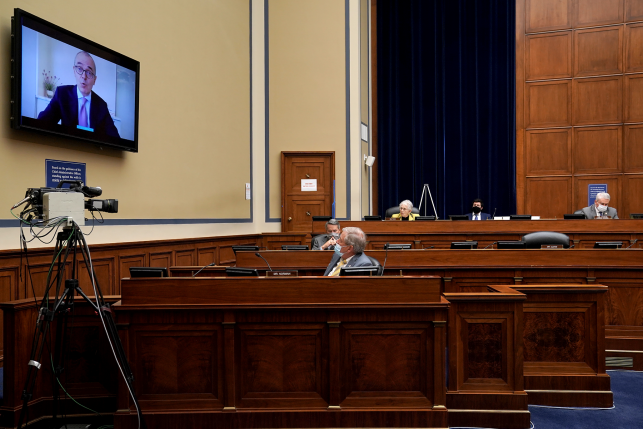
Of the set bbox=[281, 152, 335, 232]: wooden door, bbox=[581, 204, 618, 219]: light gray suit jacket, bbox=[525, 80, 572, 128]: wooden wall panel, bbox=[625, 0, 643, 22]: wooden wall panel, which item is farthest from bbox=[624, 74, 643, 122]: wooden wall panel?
bbox=[281, 152, 335, 232]: wooden door

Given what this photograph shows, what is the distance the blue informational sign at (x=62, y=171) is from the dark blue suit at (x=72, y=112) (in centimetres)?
36

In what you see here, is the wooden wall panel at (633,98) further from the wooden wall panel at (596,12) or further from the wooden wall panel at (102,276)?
the wooden wall panel at (102,276)

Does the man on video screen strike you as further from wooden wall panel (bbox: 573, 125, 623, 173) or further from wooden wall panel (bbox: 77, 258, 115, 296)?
wooden wall panel (bbox: 573, 125, 623, 173)

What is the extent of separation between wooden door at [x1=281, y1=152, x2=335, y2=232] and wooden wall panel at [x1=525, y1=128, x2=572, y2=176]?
4.19 m

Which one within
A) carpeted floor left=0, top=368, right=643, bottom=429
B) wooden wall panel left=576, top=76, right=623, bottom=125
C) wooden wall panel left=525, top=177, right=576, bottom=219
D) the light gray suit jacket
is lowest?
carpeted floor left=0, top=368, right=643, bottom=429

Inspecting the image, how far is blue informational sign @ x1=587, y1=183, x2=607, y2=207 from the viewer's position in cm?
1013

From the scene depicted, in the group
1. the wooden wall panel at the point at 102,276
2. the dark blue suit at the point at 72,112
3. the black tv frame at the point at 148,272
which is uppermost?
the dark blue suit at the point at 72,112

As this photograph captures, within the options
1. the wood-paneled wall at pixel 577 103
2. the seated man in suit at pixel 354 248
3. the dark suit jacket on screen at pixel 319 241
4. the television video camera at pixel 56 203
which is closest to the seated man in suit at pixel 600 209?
the wood-paneled wall at pixel 577 103

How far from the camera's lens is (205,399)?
306cm

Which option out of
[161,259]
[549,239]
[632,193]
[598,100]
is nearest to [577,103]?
[598,100]

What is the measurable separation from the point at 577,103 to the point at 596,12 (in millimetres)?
1743

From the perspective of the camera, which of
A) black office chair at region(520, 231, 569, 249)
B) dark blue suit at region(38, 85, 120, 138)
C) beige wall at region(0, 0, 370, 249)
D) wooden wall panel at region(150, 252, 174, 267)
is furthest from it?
wooden wall panel at region(150, 252, 174, 267)

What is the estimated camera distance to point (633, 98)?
393 inches

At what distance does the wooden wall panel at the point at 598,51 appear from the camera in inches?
397
